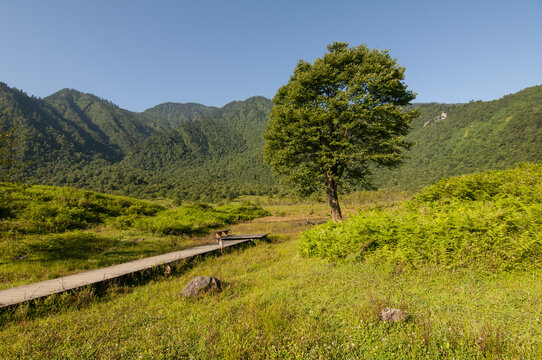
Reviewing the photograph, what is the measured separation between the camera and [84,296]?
6.61 m

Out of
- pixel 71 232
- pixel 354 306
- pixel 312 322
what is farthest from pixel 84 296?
pixel 71 232

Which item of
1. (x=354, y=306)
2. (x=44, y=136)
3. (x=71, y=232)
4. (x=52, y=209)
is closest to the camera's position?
(x=354, y=306)

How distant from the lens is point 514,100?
6678 inches

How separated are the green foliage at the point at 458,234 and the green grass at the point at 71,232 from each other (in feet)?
35.4

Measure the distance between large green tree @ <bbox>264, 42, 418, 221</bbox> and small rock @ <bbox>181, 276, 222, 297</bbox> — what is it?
1037 cm

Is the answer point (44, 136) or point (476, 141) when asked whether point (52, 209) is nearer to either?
point (476, 141)

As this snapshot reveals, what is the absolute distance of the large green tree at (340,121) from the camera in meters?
15.4

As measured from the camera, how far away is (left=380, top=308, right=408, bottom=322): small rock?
4094 millimetres

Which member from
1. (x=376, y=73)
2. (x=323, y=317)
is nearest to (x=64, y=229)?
(x=323, y=317)

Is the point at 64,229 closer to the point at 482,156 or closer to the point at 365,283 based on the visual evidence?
the point at 365,283

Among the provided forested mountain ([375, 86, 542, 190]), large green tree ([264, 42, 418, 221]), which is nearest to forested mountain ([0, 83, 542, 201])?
forested mountain ([375, 86, 542, 190])

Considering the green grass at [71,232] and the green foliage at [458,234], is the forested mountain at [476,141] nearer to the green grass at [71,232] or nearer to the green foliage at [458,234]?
the green foliage at [458,234]

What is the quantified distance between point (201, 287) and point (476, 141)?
196724 mm

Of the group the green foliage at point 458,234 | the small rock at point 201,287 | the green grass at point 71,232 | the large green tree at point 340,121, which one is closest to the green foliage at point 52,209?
the green grass at point 71,232
